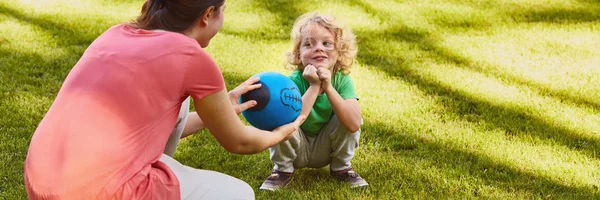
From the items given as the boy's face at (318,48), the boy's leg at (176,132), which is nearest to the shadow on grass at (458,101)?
the boy's face at (318,48)

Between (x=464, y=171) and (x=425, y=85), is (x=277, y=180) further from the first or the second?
(x=425, y=85)

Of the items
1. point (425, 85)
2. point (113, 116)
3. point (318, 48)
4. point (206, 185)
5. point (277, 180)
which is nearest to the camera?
point (113, 116)

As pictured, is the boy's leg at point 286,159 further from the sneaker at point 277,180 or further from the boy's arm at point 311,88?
the boy's arm at point 311,88

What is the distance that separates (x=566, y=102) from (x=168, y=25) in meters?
3.63

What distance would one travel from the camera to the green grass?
409cm

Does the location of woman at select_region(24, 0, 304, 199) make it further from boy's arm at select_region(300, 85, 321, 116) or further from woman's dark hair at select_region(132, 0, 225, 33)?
boy's arm at select_region(300, 85, 321, 116)

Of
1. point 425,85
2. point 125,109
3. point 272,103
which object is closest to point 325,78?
point 272,103

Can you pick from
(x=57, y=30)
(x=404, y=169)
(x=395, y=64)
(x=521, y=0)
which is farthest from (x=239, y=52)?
(x=521, y=0)

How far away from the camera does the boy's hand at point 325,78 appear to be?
11.6 ft

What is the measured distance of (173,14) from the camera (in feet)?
8.36

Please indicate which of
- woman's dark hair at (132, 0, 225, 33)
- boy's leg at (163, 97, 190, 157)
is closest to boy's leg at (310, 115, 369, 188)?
boy's leg at (163, 97, 190, 157)

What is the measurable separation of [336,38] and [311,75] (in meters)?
0.40

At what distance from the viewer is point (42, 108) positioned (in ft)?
16.2

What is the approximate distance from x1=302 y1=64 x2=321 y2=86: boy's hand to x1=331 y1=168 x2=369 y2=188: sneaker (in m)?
0.67
